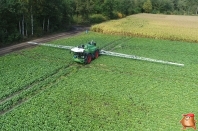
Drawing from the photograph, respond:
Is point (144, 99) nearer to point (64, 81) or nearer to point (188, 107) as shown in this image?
point (188, 107)

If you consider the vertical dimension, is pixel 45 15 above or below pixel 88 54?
above

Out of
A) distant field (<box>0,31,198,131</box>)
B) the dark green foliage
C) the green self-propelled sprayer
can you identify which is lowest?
distant field (<box>0,31,198,131</box>)

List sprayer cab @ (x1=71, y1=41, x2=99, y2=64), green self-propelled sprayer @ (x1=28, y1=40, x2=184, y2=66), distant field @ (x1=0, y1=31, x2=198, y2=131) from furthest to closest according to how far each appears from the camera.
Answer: green self-propelled sprayer @ (x1=28, y1=40, x2=184, y2=66)
sprayer cab @ (x1=71, y1=41, x2=99, y2=64)
distant field @ (x1=0, y1=31, x2=198, y2=131)

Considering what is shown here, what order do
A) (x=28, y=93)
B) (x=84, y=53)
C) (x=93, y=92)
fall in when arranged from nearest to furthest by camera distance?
1. (x=28, y=93)
2. (x=93, y=92)
3. (x=84, y=53)

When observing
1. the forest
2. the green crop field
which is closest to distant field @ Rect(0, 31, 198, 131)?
the green crop field

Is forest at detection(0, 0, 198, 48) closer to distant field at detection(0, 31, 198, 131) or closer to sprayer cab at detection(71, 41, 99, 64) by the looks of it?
distant field at detection(0, 31, 198, 131)

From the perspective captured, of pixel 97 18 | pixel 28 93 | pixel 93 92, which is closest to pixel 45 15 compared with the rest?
pixel 97 18

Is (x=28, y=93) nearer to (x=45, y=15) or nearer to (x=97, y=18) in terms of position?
(x=45, y=15)

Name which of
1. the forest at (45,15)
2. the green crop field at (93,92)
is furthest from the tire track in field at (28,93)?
the forest at (45,15)
